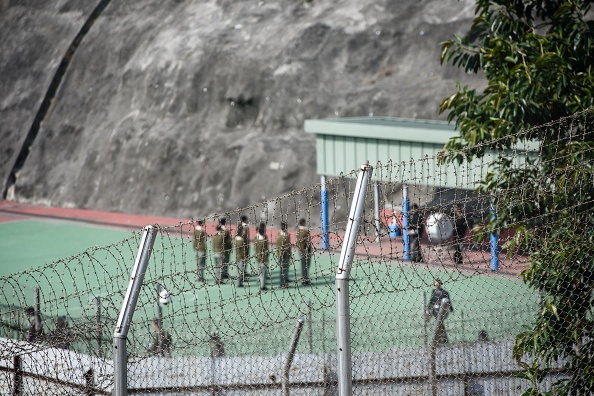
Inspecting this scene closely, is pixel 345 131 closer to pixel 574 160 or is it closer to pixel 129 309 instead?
pixel 574 160

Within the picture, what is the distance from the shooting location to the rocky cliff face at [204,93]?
101 feet

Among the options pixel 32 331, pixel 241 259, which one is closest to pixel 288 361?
pixel 241 259

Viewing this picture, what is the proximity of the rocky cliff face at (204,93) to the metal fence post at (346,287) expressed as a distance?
23585mm

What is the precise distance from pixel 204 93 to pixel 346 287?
29.1 metres

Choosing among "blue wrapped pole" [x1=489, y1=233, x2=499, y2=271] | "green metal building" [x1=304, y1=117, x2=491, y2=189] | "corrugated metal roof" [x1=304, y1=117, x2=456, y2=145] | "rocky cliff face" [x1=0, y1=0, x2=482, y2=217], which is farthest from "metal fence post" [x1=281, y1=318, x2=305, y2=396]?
"rocky cliff face" [x1=0, y1=0, x2=482, y2=217]

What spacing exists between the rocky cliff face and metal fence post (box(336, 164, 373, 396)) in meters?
23.6

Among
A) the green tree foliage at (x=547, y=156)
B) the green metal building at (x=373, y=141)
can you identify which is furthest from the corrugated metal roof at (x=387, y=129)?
the green tree foliage at (x=547, y=156)

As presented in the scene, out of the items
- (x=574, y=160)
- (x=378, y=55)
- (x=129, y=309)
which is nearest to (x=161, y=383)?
(x=129, y=309)

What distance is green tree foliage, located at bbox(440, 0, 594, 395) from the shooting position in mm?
6727

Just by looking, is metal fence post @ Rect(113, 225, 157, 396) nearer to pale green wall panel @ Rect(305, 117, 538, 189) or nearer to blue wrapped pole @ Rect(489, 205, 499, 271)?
blue wrapped pole @ Rect(489, 205, 499, 271)

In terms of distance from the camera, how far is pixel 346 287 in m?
5.77

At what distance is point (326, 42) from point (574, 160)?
84.6 ft

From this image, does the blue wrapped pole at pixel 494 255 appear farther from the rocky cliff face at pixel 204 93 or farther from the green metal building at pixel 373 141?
the rocky cliff face at pixel 204 93

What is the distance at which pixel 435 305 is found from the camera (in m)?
7.32
